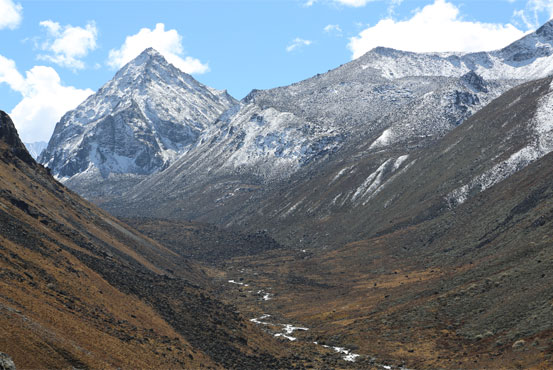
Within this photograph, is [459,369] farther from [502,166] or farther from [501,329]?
[502,166]

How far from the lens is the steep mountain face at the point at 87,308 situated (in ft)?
155

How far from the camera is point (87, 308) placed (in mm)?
63062

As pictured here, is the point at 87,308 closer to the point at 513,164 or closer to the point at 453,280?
the point at 453,280

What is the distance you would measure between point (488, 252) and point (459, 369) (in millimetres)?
64379

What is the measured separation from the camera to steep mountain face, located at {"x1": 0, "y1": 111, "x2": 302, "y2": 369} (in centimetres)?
4712

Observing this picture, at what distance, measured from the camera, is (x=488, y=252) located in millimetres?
129250

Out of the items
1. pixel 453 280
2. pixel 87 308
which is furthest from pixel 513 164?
pixel 87 308

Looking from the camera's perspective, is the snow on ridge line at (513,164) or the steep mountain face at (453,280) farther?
the snow on ridge line at (513,164)

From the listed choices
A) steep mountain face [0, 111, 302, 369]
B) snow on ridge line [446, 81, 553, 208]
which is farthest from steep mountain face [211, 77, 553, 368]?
steep mountain face [0, 111, 302, 369]

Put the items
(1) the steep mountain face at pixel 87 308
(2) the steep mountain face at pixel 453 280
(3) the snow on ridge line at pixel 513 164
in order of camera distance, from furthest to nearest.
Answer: (3) the snow on ridge line at pixel 513 164
(2) the steep mountain face at pixel 453 280
(1) the steep mountain face at pixel 87 308

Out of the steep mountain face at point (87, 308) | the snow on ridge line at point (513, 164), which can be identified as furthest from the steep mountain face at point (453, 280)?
the steep mountain face at point (87, 308)

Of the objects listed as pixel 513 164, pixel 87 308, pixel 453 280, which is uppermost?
pixel 513 164

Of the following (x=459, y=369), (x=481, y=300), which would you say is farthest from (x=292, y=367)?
(x=481, y=300)

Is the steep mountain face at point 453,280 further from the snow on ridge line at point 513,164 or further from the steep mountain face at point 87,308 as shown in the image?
the steep mountain face at point 87,308
